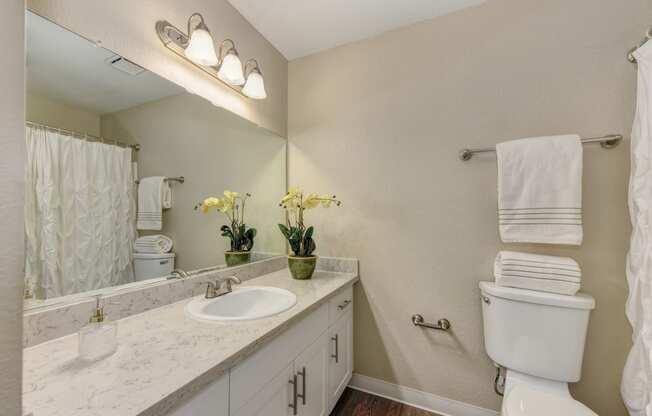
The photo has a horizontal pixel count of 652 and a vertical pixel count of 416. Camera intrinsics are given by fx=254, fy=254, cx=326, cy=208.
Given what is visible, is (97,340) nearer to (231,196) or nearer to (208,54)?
(231,196)

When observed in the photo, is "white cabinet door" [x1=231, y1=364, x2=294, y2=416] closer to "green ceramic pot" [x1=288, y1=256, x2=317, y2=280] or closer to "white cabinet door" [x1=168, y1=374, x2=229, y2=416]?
"white cabinet door" [x1=168, y1=374, x2=229, y2=416]

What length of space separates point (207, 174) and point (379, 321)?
1288mm

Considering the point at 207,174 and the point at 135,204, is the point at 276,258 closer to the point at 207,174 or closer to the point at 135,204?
the point at 207,174

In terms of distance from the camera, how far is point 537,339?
107 cm

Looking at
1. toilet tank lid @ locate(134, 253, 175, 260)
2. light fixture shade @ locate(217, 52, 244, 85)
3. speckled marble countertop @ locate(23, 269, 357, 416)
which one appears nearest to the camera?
speckled marble countertop @ locate(23, 269, 357, 416)

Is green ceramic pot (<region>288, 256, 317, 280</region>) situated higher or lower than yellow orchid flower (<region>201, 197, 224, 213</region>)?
lower

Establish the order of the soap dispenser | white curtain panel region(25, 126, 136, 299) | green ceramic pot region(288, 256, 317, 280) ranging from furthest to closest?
green ceramic pot region(288, 256, 317, 280) < white curtain panel region(25, 126, 136, 299) < the soap dispenser

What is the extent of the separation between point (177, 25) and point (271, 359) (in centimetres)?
137

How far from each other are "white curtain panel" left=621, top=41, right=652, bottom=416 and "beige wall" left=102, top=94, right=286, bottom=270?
1.69 meters

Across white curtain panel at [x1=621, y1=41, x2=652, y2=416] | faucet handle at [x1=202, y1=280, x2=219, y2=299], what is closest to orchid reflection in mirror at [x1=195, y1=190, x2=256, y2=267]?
faucet handle at [x1=202, y1=280, x2=219, y2=299]

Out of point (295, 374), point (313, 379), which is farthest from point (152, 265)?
point (313, 379)

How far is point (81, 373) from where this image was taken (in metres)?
0.59

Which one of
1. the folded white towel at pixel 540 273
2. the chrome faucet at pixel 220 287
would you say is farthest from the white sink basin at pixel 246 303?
the folded white towel at pixel 540 273

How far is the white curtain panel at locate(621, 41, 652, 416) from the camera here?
0.90m
